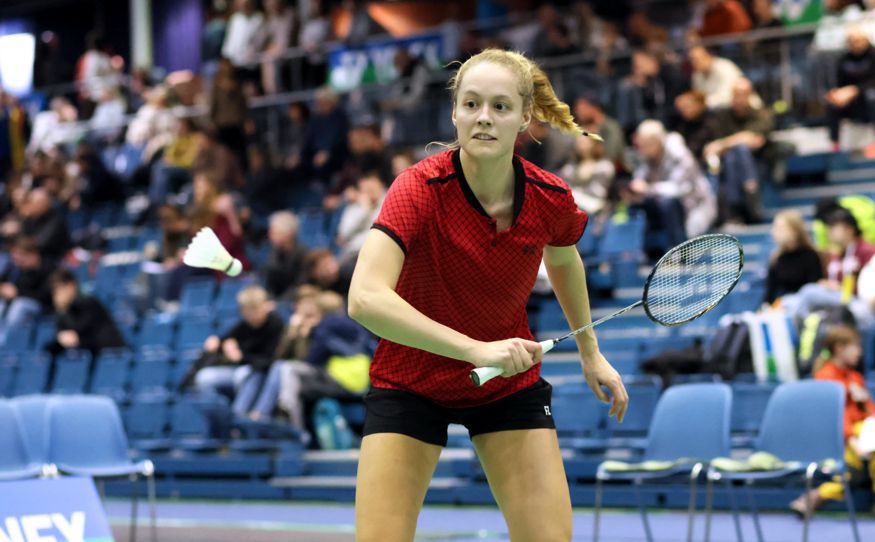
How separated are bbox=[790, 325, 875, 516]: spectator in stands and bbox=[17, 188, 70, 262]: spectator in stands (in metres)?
10.1

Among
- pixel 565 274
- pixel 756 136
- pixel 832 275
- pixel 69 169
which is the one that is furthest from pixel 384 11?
pixel 565 274

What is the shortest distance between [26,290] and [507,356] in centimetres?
1215

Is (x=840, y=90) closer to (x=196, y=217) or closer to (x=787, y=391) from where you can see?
(x=787, y=391)

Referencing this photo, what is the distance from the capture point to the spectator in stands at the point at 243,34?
57.5 ft

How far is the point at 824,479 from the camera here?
842 cm

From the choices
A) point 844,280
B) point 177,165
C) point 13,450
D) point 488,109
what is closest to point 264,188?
point 177,165

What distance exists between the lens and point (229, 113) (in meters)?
15.5

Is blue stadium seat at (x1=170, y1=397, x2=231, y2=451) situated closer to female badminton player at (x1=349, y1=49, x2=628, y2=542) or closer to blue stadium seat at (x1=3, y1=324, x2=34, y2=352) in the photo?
blue stadium seat at (x1=3, y1=324, x2=34, y2=352)

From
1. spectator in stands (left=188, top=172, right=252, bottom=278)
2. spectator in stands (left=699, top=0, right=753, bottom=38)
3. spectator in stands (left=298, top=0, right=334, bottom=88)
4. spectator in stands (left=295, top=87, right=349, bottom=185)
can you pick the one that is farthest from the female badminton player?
spectator in stands (left=298, top=0, right=334, bottom=88)

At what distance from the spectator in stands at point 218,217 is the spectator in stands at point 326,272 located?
130 cm

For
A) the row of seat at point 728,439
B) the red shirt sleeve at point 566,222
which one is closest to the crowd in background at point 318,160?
the row of seat at point 728,439

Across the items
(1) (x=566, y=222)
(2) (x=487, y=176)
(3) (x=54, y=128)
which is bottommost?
(1) (x=566, y=222)

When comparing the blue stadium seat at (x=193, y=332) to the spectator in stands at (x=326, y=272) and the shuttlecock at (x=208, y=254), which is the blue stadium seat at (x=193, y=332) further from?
the shuttlecock at (x=208, y=254)

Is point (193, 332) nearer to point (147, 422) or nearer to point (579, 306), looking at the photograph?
point (147, 422)
